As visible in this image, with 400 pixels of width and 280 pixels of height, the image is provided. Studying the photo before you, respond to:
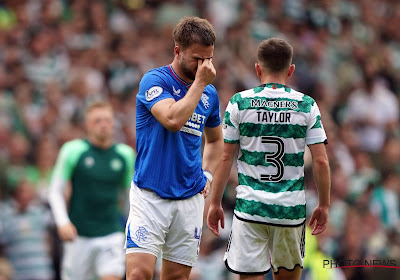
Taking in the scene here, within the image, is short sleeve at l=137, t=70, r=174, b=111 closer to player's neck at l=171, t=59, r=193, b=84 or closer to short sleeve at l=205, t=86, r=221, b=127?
player's neck at l=171, t=59, r=193, b=84

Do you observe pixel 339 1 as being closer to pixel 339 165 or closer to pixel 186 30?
pixel 339 165

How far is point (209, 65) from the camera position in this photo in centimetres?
496

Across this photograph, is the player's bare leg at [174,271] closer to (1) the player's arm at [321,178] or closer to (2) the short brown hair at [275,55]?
(1) the player's arm at [321,178]

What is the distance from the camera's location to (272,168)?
528cm

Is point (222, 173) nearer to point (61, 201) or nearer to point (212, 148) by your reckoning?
point (212, 148)

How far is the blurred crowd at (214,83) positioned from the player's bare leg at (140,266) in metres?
3.63

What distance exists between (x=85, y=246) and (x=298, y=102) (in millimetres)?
3370

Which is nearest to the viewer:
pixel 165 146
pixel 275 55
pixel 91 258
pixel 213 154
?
pixel 165 146

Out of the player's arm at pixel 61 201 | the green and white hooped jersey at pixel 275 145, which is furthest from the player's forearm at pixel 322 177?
the player's arm at pixel 61 201

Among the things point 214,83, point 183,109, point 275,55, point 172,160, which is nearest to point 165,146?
point 172,160

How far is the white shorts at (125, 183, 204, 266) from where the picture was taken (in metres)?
5.04

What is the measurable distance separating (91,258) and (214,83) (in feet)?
19.4

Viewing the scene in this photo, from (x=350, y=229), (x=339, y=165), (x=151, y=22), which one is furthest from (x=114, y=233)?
(x=151, y=22)

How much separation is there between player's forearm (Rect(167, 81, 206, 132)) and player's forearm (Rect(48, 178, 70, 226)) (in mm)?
2668
